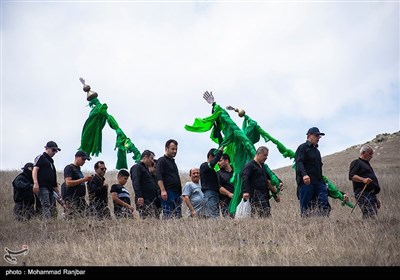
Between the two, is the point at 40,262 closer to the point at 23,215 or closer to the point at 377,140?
the point at 23,215

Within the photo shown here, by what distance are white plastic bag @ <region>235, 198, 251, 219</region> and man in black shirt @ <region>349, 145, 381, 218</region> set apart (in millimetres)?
1967

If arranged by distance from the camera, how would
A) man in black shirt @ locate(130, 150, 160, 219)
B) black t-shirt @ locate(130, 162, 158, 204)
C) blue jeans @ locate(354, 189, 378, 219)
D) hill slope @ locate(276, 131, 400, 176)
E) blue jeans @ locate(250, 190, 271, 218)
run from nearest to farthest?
blue jeans @ locate(354, 189, 378, 219) < blue jeans @ locate(250, 190, 271, 218) < man in black shirt @ locate(130, 150, 160, 219) < black t-shirt @ locate(130, 162, 158, 204) < hill slope @ locate(276, 131, 400, 176)

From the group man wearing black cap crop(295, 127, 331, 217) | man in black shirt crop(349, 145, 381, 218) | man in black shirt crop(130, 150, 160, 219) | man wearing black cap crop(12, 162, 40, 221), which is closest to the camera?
man in black shirt crop(349, 145, 381, 218)

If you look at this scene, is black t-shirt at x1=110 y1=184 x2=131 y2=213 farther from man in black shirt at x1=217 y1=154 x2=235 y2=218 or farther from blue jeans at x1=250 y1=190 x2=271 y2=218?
blue jeans at x1=250 y1=190 x2=271 y2=218

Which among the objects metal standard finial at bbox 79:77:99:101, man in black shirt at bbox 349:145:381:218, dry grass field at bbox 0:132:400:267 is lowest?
dry grass field at bbox 0:132:400:267

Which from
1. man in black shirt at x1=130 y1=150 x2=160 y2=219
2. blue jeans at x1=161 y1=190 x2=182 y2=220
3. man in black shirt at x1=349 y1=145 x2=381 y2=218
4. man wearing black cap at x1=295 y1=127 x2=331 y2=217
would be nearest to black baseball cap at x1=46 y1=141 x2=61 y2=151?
man in black shirt at x1=130 y1=150 x2=160 y2=219

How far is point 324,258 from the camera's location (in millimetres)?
7793

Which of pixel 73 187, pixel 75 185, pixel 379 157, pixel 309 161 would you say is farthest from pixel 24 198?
pixel 379 157

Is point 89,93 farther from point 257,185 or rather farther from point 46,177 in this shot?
point 257,185

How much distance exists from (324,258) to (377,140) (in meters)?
37.5

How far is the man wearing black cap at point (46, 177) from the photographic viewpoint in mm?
11680

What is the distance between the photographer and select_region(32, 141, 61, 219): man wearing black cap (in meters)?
11.7

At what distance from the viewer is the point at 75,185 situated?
1155 centimetres
